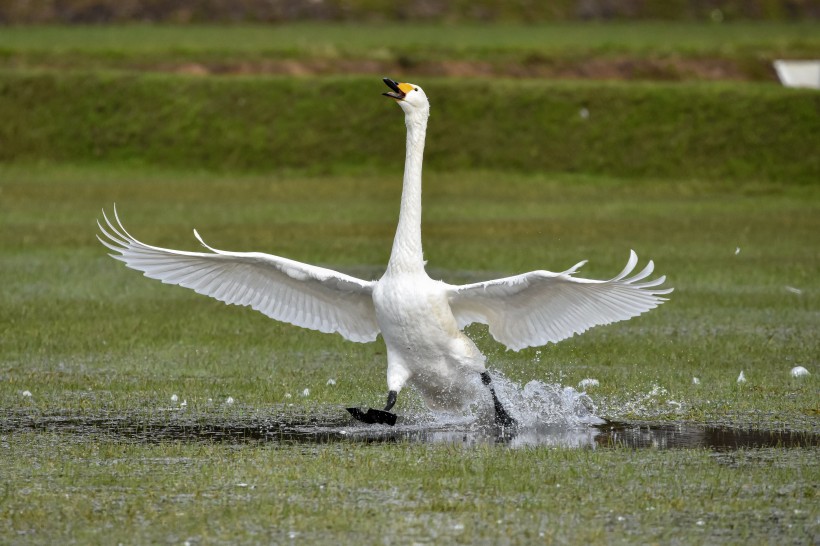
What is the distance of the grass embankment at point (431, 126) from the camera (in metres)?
29.2

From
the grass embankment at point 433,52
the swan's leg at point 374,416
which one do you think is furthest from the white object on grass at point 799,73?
the swan's leg at point 374,416

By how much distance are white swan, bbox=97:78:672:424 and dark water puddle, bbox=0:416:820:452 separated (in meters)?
0.25

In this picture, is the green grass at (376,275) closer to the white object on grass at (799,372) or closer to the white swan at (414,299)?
the white object on grass at (799,372)

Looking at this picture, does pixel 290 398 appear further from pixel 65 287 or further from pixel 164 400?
pixel 65 287

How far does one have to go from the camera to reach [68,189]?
28.1 m

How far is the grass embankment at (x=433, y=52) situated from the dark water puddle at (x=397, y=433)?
1109 inches

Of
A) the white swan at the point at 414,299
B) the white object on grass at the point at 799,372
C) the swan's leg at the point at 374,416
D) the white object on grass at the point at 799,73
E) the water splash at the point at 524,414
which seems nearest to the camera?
the swan's leg at the point at 374,416

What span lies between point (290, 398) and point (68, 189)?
1850cm

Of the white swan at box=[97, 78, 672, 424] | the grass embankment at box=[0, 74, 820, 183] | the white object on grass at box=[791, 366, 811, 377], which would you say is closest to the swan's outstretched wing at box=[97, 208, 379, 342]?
the white swan at box=[97, 78, 672, 424]

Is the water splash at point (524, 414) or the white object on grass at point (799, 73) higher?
the white object on grass at point (799, 73)

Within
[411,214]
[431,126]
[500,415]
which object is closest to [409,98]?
[411,214]

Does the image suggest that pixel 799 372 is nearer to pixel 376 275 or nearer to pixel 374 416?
pixel 374 416

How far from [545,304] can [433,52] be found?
31.5 m

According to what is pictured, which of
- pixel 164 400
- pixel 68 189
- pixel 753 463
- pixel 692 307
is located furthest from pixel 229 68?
pixel 753 463
